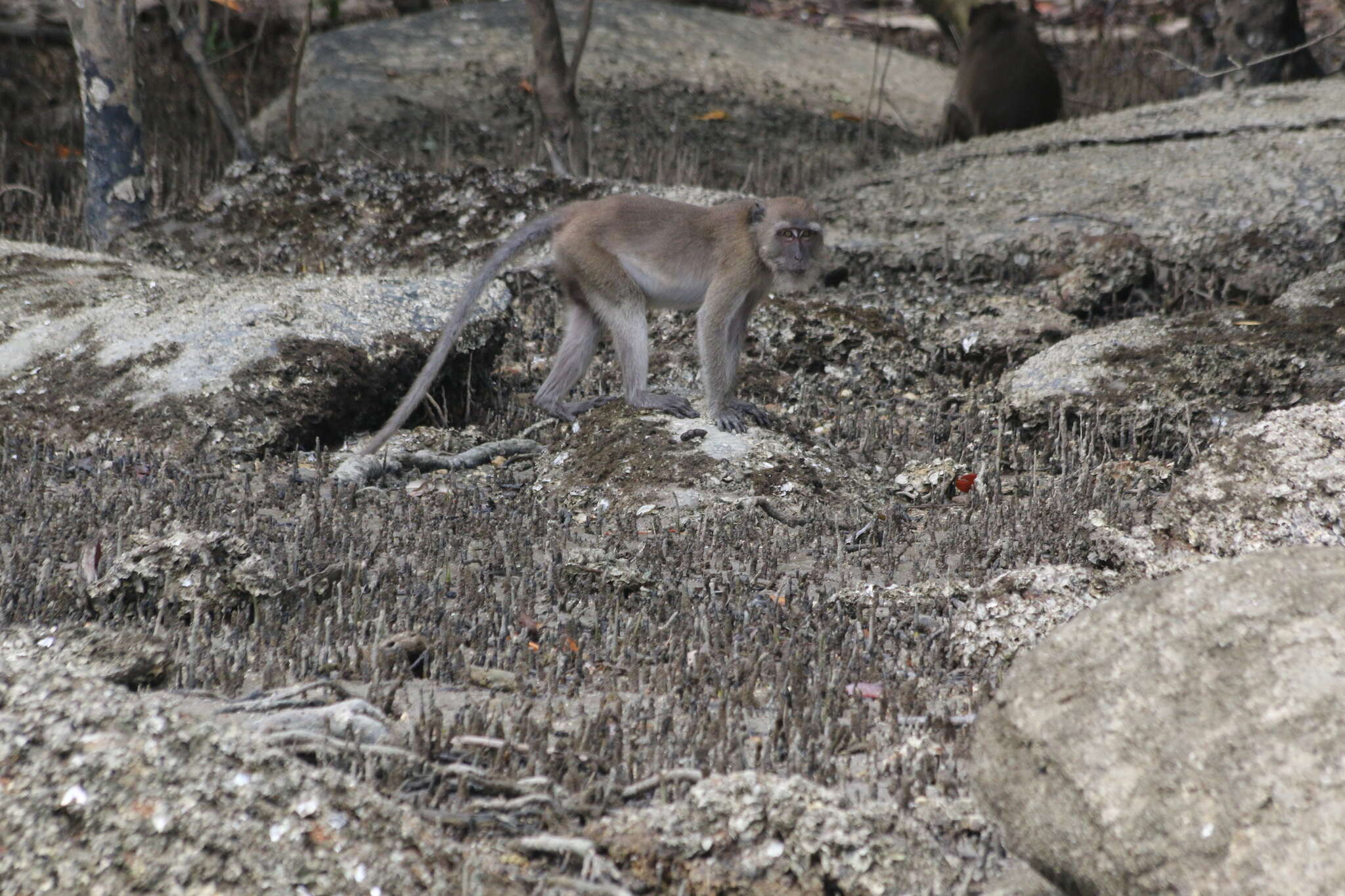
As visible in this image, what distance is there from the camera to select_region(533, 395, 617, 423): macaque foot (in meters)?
7.82

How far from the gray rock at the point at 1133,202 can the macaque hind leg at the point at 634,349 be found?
331 cm

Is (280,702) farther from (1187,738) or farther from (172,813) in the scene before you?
(1187,738)

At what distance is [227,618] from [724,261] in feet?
11.9

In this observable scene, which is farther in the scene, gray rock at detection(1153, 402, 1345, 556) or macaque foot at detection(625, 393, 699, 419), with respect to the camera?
macaque foot at detection(625, 393, 699, 419)

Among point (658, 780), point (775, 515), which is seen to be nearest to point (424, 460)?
point (775, 515)

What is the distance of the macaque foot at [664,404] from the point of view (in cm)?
747

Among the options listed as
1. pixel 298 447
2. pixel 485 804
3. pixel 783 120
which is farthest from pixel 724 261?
pixel 783 120

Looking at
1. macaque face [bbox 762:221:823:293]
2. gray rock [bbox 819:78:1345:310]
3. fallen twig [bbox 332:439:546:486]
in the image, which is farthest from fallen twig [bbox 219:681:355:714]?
gray rock [bbox 819:78:1345:310]

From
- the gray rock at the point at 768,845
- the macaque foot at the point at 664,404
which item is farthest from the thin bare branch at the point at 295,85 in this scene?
the gray rock at the point at 768,845

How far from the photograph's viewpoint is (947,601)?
509 cm

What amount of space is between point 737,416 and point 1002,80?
7.58 metres

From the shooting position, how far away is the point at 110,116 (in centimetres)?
1013

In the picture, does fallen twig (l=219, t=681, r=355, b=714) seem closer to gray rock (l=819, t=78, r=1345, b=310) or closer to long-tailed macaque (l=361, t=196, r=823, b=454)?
long-tailed macaque (l=361, t=196, r=823, b=454)

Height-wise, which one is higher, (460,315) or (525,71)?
(525,71)
